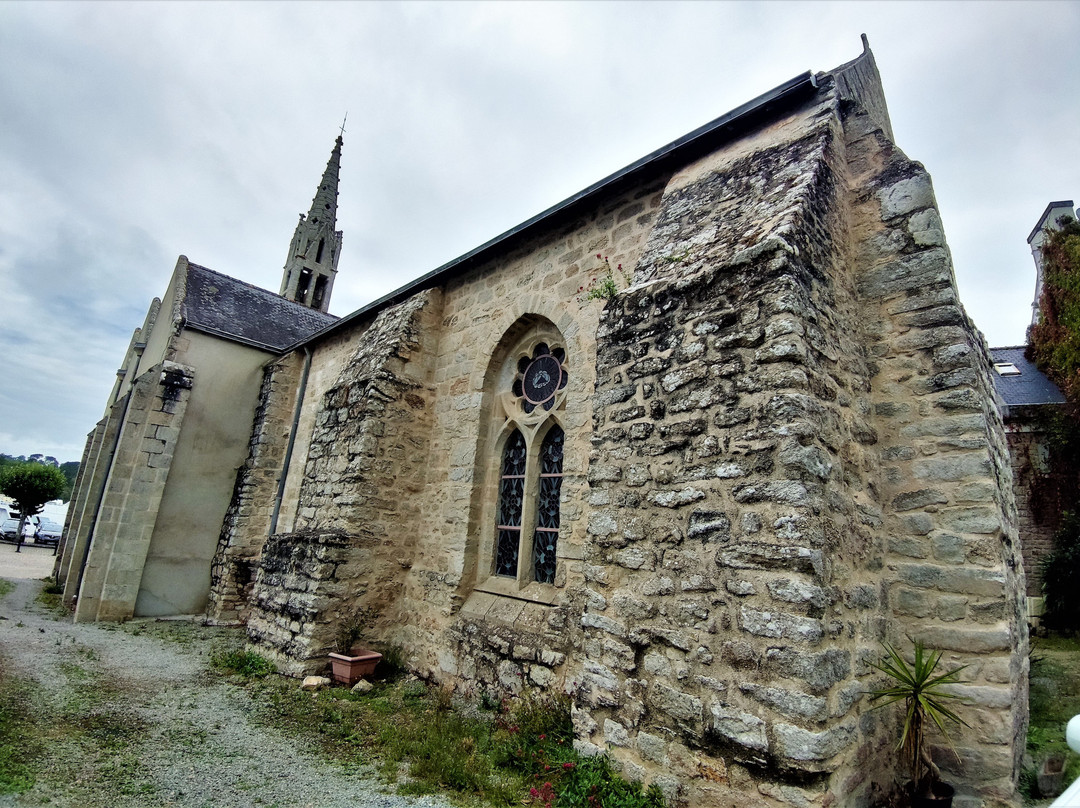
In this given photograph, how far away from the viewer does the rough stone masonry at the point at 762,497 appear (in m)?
2.88

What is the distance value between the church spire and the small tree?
44.4ft

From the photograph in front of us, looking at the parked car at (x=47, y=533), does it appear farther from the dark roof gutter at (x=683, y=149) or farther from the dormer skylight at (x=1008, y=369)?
the dormer skylight at (x=1008, y=369)

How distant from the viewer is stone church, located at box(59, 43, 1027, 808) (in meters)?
2.95

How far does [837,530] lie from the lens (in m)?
3.10

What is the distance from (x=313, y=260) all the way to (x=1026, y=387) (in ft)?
75.8

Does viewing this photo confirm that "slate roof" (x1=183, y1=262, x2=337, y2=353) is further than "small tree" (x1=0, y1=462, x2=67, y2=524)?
No

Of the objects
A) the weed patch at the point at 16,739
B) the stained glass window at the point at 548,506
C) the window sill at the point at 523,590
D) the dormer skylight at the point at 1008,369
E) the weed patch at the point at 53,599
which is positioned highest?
the dormer skylight at the point at 1008,369

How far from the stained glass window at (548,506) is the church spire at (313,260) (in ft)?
61.8

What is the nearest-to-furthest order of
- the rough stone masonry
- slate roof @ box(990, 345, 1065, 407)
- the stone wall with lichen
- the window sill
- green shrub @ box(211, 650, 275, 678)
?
the stone wall with lichen < the rough stone masonry < the window sill < green shrub @ box(211, 650, 275, 678) < slate roof @ box(990, 345, 1065, 407)

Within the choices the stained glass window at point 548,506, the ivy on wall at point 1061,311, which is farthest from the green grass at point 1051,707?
the ivy on wall at point 1061,311

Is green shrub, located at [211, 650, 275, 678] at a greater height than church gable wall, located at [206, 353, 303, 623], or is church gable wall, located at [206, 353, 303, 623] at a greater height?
church gable wall, located at [206, 353, 303, 623]

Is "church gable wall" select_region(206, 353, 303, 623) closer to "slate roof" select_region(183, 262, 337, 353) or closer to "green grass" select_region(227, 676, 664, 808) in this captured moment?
"slate roof" select_region(183, 262, 337, 353)

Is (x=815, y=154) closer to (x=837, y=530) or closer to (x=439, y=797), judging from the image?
(x=837, y=530)

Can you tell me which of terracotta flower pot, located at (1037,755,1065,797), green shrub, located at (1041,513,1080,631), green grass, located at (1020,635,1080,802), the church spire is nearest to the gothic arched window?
terracotta flower pot, located at (1037,755,1065,797)
